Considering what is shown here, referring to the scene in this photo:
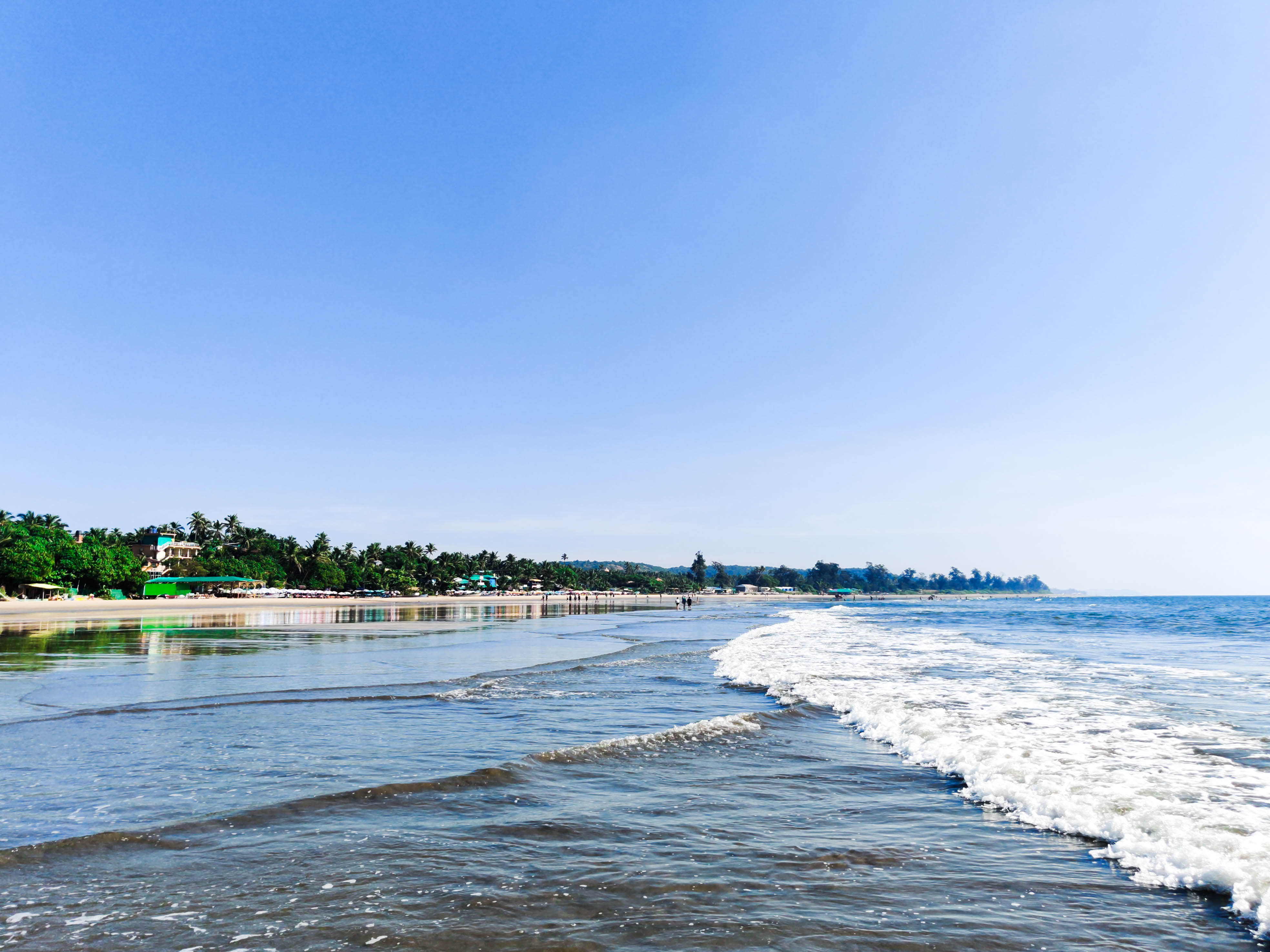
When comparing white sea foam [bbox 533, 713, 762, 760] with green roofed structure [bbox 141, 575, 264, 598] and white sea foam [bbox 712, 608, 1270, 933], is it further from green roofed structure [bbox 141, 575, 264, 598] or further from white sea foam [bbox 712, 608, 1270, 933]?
green roofed structure [bbox 141, 575, 264, 598]

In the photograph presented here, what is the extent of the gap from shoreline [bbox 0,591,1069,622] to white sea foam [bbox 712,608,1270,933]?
2172 inches

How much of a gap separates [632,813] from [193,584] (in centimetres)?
12238

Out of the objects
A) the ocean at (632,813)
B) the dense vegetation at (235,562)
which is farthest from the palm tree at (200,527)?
the ocean at (632,813)

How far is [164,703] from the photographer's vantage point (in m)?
14.7

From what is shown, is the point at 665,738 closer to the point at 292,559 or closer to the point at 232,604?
the point at 232,604

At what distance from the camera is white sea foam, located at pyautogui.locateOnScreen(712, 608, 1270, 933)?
Result: 22.3 feet

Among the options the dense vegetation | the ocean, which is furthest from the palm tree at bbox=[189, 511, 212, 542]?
the ocean

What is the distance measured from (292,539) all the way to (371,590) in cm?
1695

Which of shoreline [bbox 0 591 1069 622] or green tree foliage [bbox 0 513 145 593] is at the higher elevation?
green tree foliage [bbox 0 513 145 593]

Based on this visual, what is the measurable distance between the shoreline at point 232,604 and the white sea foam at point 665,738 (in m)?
53.9

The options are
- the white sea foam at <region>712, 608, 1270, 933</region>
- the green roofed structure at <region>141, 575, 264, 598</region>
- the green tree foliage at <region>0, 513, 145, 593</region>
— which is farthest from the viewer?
the green roofed structure at <region>141, 575, 264, 598</region>

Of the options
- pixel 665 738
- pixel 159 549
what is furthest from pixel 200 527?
pixel 665 738

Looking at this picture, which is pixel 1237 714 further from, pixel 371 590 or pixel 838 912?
pixel 371 590

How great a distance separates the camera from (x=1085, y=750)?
10.8 meters
